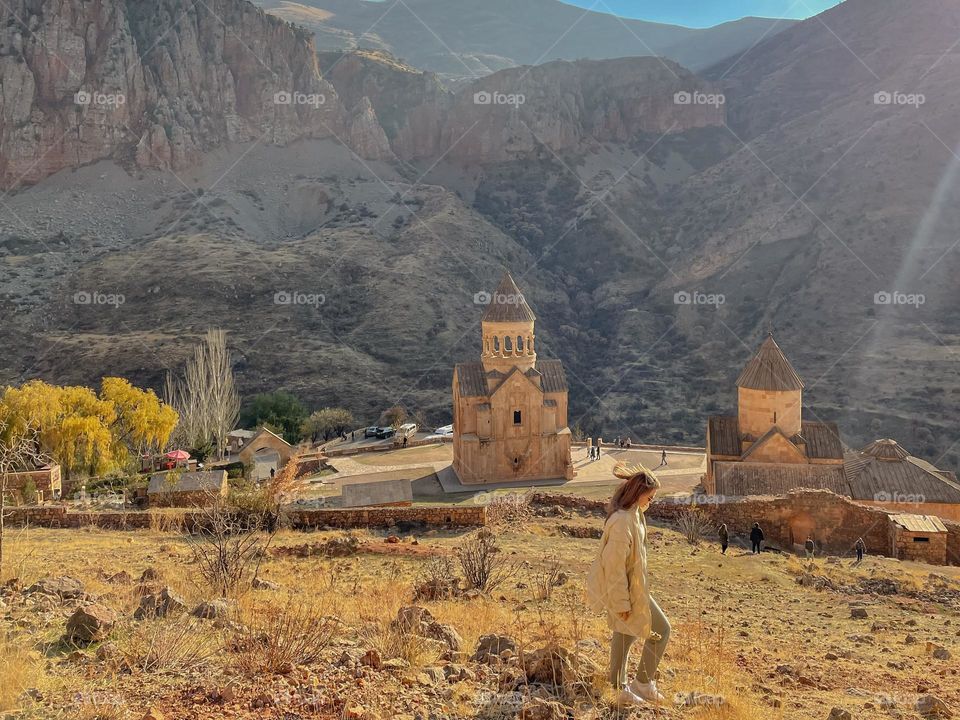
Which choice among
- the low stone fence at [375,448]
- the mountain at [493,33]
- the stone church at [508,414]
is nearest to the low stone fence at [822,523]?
the stone church at [508,414]

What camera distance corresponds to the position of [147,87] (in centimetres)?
7375

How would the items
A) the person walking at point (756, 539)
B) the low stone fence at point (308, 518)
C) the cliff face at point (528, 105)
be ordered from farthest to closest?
the cliff face at point (528, 105) < the low stone fence at point (308, 518) < the person walking at point (756, 539)

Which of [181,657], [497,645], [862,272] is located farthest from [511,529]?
[862,272]

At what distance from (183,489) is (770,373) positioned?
1731 cm

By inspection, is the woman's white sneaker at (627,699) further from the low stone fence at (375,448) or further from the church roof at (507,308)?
the low stone fence at (375,448)

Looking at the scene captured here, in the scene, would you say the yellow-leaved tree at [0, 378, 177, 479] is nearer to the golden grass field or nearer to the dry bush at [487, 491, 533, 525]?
the golden grass field

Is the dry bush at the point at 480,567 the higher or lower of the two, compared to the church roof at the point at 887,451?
higher

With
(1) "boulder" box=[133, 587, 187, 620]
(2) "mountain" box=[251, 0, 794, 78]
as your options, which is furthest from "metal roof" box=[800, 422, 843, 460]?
(2) "mountain" box=[251, 0, 794, 78]

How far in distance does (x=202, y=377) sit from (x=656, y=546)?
2495cm

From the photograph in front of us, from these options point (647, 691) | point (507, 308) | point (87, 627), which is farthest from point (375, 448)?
point (647, 691)

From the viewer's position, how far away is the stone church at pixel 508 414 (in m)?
25.6

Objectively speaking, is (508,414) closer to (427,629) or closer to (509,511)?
(509,511)

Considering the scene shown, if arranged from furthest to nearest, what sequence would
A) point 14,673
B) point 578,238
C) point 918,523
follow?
point 578,238
point 918,523
point 14,673

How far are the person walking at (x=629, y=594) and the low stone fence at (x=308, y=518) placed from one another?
32.8 ft
